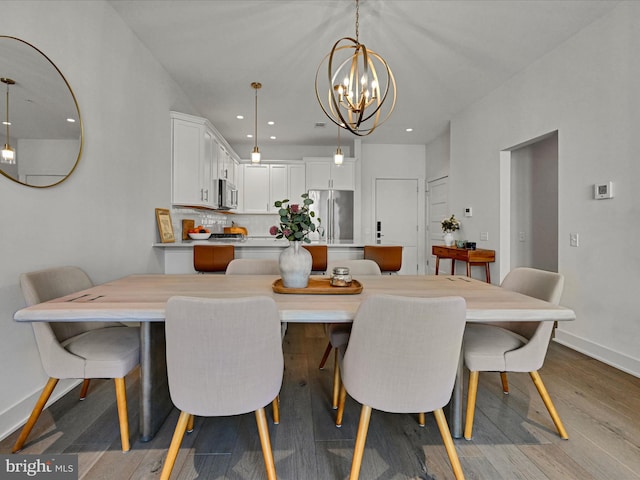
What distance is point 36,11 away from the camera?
182 centimetres

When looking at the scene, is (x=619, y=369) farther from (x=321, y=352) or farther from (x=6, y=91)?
(x=6, y=91)

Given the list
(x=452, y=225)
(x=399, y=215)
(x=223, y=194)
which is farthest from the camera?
(x=399, y=215)

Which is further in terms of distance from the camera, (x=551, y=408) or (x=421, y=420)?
(x=421, y=420)

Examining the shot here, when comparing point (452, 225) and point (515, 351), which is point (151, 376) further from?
point (452, 225)

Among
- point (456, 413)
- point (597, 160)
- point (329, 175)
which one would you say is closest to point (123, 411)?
point (456, 413)

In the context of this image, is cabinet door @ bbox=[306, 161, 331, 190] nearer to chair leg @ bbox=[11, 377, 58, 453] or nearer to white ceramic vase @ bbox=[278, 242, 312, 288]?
white ceramic vase @ bbox=[278, 242, 312, 288]

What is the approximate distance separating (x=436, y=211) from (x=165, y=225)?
15.3 feet

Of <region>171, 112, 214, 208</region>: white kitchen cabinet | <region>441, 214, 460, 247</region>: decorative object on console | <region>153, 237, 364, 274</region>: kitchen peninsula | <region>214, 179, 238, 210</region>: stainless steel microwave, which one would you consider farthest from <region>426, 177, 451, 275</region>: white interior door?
<region>171, 112, 214, 208</region>: white kitchen cabinet

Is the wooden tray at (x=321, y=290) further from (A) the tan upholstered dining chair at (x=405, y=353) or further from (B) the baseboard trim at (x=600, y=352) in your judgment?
(B) the baseboard trim at (x=600, y=352)

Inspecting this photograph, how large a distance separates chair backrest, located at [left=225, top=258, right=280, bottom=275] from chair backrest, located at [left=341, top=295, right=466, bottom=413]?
1301mm

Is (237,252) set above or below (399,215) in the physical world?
below

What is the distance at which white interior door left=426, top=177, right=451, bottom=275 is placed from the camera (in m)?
5.66

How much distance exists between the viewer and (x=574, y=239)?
2.86 m

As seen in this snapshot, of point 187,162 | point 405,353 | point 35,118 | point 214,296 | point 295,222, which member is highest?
point 187,162
